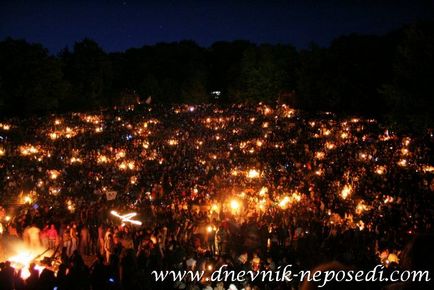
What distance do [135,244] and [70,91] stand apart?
40.4 meters

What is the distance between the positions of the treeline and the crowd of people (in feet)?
15.5

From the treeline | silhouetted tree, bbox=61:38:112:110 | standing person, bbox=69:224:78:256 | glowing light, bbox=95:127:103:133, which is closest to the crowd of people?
standing person, bbox=69:224:78:256

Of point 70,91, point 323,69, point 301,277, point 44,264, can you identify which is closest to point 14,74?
point 70,91

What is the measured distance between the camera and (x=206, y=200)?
1232 centimetres

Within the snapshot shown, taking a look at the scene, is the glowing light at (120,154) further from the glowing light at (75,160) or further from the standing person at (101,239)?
the standing person at (101,239)

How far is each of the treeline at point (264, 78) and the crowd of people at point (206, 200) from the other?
4711mm

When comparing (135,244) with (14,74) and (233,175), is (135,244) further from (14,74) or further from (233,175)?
(14,74)

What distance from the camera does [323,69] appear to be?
4053cm

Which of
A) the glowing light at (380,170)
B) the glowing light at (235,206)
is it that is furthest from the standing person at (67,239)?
the glowing light at (380,170)

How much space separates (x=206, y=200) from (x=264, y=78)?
37891mm

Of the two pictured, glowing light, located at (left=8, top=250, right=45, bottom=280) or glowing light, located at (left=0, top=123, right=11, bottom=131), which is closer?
glowing light, located at (left=8, top=250, right=45, bottom=280)

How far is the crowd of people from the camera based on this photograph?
6801mm

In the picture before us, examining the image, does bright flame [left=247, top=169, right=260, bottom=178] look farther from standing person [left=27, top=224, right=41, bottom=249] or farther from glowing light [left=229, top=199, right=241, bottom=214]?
standing person [left=27, top=224, right=41, bottom=249]

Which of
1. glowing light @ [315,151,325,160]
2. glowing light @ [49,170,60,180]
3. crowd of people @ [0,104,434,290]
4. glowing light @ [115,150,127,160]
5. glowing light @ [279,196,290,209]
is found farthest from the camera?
glowing light @ [115,150,127,160]
